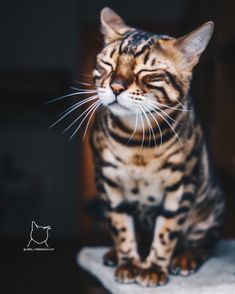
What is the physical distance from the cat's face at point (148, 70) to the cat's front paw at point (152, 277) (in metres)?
0.24

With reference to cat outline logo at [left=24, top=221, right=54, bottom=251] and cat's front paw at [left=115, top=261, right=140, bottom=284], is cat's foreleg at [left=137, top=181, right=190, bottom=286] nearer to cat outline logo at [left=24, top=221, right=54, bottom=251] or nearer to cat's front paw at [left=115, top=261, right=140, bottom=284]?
cat's front paw at [left=115, top=261, right=140, bottom=284]

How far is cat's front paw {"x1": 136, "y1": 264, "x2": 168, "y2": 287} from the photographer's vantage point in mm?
667

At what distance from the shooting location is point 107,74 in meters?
0.63

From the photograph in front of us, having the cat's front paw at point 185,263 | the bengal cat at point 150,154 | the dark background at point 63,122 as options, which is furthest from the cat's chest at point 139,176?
the dark background at point 63,122

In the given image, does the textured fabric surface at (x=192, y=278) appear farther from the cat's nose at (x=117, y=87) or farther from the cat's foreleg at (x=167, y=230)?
the cat's nose at (x=117, y=87)

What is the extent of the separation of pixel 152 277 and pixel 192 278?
0.08 metres

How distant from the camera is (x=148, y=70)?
0.60 m

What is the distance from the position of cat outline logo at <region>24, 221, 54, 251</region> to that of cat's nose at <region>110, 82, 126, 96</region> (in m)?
0.20

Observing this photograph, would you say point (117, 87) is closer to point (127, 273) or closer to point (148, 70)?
point (148, 70)

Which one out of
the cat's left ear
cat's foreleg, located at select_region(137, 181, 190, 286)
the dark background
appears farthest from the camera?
the dark background

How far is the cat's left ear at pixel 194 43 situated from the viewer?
0.59 m

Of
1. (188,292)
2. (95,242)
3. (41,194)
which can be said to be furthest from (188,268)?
(41,194)

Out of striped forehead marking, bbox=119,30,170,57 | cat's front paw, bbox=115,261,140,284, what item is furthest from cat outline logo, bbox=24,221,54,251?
striped forehead marking, bbox=119,30,170,57

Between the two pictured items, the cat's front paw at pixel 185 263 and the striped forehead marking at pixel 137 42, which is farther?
the cat's front paw at pixel 185 263
